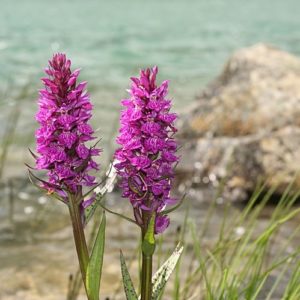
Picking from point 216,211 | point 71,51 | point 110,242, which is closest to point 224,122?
point 216,211

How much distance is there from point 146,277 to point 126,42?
827 inches

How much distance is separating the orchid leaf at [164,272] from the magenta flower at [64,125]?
1.47 feet

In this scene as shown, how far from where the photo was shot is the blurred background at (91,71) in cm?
589

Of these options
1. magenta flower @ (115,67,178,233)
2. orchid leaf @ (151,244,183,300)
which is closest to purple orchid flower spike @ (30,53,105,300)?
magenta flower @ (115,67,178,233)

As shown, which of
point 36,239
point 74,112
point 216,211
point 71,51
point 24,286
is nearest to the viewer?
point 74,112

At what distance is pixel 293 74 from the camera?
8969 mm

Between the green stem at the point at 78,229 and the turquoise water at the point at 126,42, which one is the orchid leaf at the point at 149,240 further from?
the turquoise water at the point at 126,42

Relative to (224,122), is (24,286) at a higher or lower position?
lower

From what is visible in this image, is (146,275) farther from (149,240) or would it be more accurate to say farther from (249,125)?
(249,125)

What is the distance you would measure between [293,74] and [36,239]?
177 inches

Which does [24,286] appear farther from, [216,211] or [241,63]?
[241,63]

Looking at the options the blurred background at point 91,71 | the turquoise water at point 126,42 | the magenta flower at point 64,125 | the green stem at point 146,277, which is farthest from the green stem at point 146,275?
the turquoise water at point 126,42

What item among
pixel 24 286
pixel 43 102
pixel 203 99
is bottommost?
pixel 24 286

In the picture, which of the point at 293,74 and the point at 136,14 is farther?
the point at 136,14
